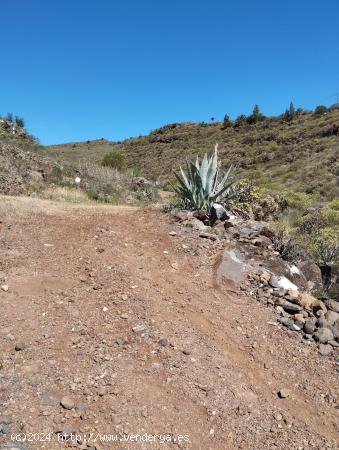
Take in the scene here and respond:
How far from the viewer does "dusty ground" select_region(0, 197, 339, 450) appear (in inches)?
110

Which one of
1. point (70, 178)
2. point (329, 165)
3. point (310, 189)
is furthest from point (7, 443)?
point (329, 165)

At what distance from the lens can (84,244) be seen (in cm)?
562

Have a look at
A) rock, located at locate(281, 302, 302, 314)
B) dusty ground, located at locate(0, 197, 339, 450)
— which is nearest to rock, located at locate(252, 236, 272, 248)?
dusty ground, located at locate(0, 197, 339, 450)

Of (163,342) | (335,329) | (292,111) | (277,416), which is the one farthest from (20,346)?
(292,111)

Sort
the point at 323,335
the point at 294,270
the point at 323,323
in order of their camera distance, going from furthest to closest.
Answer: the point at 294,270 < the point at 323,323 < the point at 323,335

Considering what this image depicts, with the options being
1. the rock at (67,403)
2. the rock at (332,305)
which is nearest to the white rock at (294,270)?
the rock at (332,305)

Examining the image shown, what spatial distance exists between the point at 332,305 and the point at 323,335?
1.64 ft

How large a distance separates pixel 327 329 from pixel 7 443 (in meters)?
3.02

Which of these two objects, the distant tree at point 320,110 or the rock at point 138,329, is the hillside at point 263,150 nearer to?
the distant tree at point 320,110

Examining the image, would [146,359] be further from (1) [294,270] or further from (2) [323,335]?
(1) [294,270]

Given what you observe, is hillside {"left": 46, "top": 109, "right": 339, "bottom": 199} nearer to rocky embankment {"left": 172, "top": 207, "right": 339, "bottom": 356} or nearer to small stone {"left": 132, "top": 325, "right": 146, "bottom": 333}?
rocky embankment {"left": 172, "top": 207, "right": 339, "bottom": 356}

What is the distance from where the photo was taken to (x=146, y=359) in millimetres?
3467

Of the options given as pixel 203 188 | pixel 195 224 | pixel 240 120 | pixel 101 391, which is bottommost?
pixel 101 391

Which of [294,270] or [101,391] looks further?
[294,270]
